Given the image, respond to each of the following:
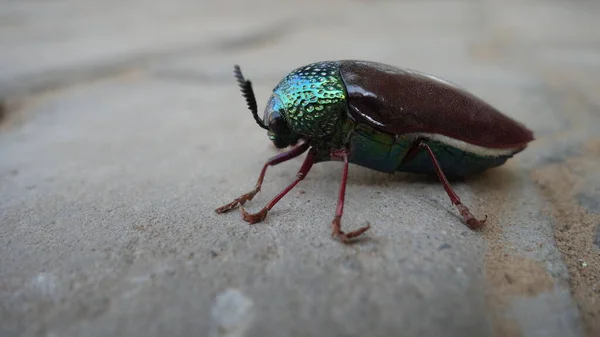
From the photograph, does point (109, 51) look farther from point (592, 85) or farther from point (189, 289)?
point (592, 85)

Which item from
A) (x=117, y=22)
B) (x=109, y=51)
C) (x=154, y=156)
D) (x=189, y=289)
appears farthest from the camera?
(x=117, y=22)

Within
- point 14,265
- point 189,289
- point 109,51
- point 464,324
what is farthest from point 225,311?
point 109,51

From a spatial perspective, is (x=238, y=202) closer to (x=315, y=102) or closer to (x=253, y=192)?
(x=253, y=192)

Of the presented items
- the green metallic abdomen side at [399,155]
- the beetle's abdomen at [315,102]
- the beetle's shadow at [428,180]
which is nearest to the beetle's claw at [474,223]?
the beetle's shadow at [428,180]

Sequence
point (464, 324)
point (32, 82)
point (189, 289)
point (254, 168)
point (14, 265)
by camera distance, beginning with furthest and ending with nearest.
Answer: point (32, 82), point (254, 168), point (14, 265), point (189, 289), point (464, 324)

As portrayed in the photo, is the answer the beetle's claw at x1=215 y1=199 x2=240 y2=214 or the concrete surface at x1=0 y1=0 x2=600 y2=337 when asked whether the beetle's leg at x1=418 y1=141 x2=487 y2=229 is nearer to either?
the concrete surface at x1=0 y1=0 x2=600 y2=337

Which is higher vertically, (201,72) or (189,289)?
(189,289)

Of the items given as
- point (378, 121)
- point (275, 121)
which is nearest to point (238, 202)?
point (275, 121)

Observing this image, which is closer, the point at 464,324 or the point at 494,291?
the point at 464,324
